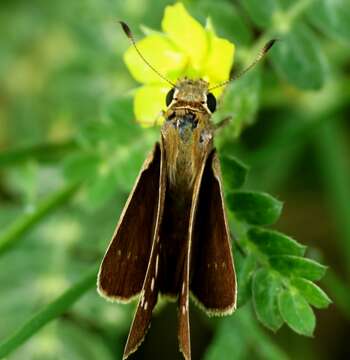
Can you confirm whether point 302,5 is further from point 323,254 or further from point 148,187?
point 323,254

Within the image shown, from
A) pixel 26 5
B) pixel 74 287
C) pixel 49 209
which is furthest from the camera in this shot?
pixel 26 5

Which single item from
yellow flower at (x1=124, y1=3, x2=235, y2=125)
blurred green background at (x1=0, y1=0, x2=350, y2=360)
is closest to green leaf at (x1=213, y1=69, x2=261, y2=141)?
blurred green background at (x1=0, y1=0, x2=350, y2=360)

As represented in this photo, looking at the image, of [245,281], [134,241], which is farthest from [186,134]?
[245,281]

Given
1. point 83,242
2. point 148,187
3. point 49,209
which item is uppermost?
point 148,187

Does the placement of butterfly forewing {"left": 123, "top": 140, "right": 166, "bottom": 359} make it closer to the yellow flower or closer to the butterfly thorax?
the butterfly thorax

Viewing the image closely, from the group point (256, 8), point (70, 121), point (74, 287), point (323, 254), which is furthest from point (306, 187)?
point (74, 287)

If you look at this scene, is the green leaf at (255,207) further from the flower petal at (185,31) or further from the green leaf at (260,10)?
the green leaf at (260,10)
